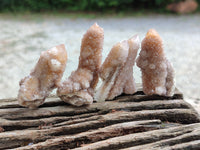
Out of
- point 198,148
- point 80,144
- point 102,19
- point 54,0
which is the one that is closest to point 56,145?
point 80,144

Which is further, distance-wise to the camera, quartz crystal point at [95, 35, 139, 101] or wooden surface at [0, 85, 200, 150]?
quartz crystal point at [95, 35, 139, 101]

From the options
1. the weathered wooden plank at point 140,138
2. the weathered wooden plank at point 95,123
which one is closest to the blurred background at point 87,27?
the weathered wooden plank at point 95,123

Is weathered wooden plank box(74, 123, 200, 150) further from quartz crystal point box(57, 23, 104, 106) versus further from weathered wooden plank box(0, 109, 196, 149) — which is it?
quartz crystal point box(57, 23, 104, 106)

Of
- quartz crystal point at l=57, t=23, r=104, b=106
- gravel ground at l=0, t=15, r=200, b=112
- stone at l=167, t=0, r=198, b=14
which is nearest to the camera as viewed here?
quartz crystal point at l=57, t=23, r=104, b=106

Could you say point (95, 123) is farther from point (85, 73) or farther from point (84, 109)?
point (85, 73)

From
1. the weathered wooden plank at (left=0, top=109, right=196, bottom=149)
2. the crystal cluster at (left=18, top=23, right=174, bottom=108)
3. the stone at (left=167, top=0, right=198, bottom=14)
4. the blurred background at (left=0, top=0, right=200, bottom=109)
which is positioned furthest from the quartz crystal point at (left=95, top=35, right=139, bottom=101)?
the stone at (left=167, top=0, right=198, bottom=14)

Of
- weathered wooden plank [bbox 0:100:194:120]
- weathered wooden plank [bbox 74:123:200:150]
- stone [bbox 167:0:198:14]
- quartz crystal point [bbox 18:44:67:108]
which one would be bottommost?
weathered wooden plank [bbox 74:123:200:150]

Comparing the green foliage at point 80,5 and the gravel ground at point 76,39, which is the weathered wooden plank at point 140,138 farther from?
the green foliage at point 80,5

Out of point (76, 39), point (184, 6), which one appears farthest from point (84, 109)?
point (184, 6)

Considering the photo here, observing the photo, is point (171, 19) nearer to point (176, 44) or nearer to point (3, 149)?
point (176, 44)

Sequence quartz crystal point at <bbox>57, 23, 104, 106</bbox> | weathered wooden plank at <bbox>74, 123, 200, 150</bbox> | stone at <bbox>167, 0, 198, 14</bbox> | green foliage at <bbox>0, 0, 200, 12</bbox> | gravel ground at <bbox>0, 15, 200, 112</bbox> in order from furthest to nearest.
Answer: green foliage at <bbox>0, 0, 200, 12</bbox> < stone at <bbox>167, 0, 198, 14</bbox> < gravel ground at <bbox>0, 15, 200, 112</bbox> < quartz crystal point at <bbox>57, 23, 104, 106</bbox> < weathered wooden plank at <bbox>74, 123, 200, 150</bbox>
